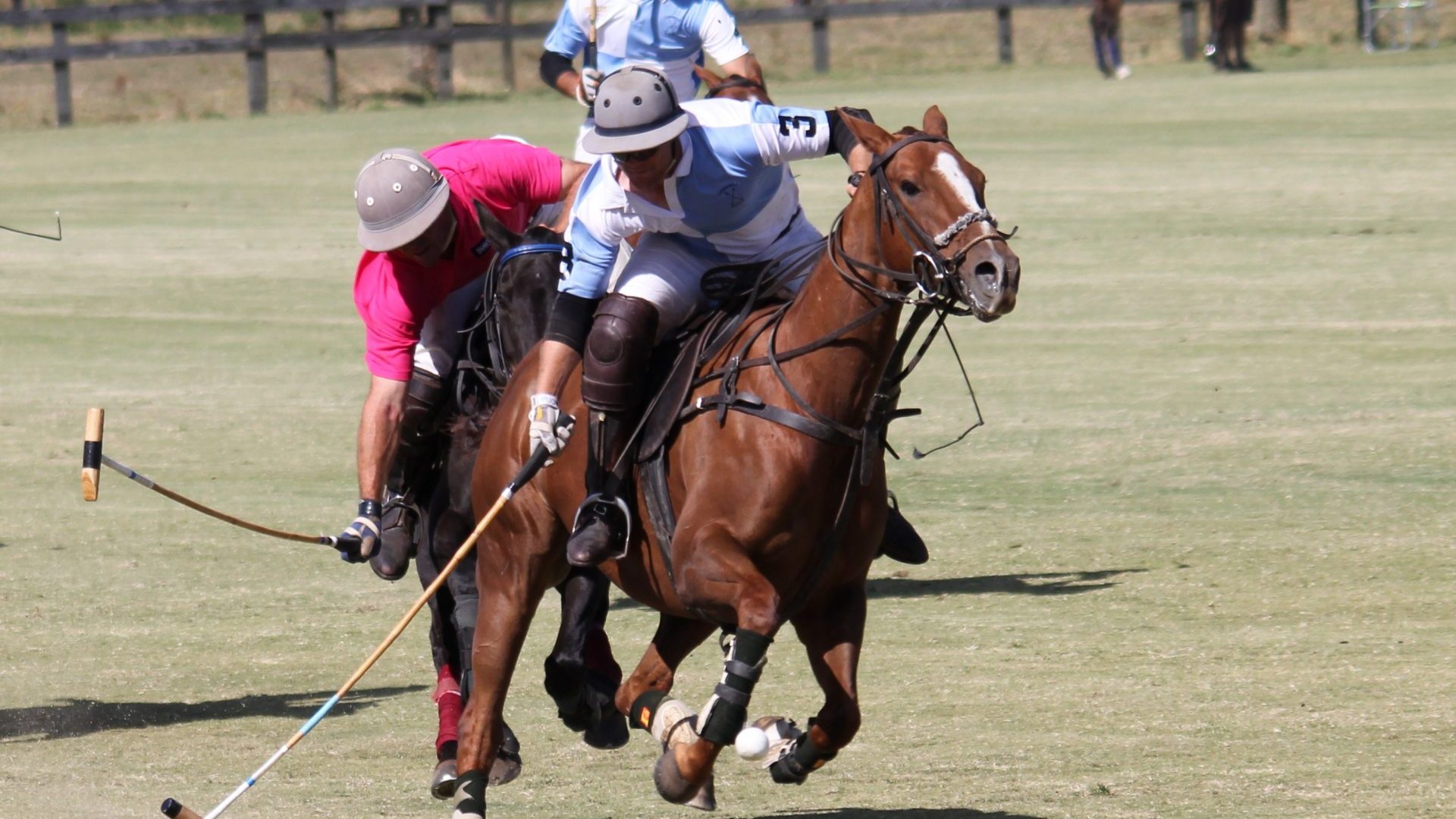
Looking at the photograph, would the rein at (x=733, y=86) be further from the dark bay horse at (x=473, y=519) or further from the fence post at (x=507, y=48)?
the fence post at (x=507, y=48)

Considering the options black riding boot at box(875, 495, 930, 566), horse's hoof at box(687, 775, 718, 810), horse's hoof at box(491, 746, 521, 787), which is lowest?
horse's hoof at box(491, 746, 521, 787)

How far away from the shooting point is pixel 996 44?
131 ft

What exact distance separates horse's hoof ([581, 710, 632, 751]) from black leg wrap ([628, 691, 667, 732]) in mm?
628

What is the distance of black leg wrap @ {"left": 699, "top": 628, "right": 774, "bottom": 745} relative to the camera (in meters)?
5.94

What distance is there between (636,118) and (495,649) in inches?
73.7

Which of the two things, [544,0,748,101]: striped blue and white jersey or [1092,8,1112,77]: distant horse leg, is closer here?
[544,0,748,101]: striped blue and white jersey

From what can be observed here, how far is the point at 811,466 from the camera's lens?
6.12 m

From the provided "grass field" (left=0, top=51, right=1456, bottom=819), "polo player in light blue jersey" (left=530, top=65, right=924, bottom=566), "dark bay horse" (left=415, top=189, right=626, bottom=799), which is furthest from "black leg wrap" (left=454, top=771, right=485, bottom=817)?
"polo player in light blue jersey" (left=530, top=65, right=924, bottom=566)

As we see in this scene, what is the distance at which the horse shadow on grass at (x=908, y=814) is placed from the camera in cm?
668

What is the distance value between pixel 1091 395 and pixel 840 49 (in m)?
26.8

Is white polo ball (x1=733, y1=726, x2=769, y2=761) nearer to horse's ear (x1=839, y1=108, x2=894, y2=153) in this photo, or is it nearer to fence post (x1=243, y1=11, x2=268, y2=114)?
horse's ear (x1=839, y1=108, x2=894, y2=153)

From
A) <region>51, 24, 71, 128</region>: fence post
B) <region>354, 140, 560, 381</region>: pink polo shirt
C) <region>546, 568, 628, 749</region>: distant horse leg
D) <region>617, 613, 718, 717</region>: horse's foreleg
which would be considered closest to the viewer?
<region>617, 613, 718, 717</region>: horse's foreleg

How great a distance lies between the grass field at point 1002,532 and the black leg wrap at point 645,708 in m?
0.32

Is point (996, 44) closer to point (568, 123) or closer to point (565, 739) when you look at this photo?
point (568, 123)
